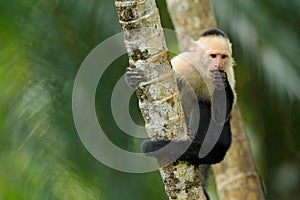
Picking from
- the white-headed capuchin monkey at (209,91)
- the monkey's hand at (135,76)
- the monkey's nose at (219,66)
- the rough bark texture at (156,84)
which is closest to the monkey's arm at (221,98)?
the white-headed capuchin monkey at (209,91)

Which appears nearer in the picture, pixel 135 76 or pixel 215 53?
pixel 135 76

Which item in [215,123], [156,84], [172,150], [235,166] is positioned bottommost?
[235,166]

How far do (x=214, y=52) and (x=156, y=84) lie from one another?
1.02 metres

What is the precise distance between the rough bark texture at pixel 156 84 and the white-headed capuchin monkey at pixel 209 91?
0.20 meters

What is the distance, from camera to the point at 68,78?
4.71m

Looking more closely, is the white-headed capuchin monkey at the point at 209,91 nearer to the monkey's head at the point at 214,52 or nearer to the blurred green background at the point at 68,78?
the monkey's head at the point at 214,52

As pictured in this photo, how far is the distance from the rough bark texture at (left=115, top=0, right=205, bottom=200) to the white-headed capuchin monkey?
0.67ft

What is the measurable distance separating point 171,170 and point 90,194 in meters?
1.94

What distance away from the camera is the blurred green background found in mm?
4449

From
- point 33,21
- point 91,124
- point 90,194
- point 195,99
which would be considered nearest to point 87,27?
point 33,21

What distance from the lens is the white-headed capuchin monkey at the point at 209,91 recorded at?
124 inches

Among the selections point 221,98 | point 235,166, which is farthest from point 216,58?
point 235,166

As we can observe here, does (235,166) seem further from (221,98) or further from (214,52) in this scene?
(221,98)

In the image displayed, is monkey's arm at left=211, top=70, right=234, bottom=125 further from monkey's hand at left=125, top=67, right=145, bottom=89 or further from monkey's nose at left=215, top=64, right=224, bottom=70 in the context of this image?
monkey's hand at left=125, top=67, right=145, bottom=89
